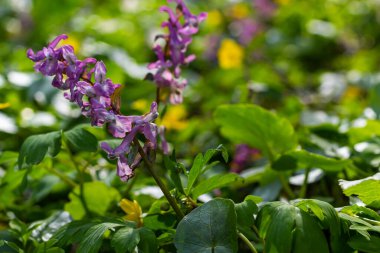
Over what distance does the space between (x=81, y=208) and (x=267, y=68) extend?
224 cm

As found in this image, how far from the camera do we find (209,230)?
1379mm

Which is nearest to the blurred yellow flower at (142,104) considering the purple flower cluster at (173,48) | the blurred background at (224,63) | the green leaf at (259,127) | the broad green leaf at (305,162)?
the blurred background at (224,63)

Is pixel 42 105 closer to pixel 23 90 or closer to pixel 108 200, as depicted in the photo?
pixel 23 90

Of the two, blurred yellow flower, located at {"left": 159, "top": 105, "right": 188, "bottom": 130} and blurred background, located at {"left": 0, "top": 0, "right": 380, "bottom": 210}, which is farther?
blurred yellow flower, located at {"left": 159, "top": 105, "right": 188, "bottom": 130}

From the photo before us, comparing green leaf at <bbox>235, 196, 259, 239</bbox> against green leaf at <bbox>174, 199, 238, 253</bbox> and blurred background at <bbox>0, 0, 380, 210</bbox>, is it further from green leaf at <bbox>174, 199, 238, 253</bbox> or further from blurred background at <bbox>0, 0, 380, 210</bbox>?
blurred background at <bbox>0, 0, 380, 210</bbox>

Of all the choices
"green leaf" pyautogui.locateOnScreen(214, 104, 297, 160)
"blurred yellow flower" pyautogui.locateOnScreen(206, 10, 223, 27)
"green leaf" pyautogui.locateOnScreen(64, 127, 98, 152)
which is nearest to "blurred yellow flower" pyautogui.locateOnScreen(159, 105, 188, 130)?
"green leaf" pyautogui.locateOnScreen(214, 104, 297, 160)

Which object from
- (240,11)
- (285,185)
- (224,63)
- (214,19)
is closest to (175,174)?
(285,185)

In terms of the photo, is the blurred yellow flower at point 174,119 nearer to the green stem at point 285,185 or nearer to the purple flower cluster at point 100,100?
the green stem at point 285,185

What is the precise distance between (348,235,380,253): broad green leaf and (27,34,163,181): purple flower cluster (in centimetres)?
53

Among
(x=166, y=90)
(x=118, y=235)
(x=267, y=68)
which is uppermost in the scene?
(x=166, y=90)

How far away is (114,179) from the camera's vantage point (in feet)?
6.40

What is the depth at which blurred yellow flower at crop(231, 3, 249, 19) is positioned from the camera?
4898 mm

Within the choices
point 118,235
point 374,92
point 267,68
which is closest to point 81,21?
point 267,68

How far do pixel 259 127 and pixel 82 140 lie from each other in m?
0.68
